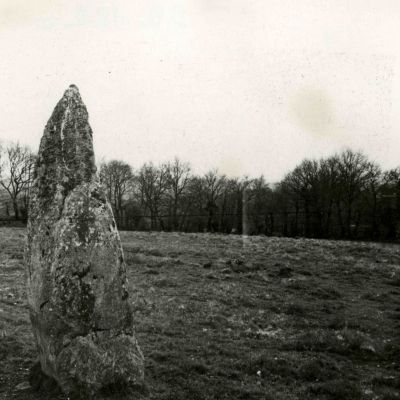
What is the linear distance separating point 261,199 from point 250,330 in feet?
246

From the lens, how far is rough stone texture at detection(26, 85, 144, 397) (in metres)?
6.24

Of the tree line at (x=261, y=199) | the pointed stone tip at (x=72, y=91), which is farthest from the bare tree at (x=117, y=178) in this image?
the pointed stone tip at (x=72, y=91)

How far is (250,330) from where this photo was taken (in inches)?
404

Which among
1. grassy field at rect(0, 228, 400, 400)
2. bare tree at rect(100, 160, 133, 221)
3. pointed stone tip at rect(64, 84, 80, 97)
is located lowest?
grassy field at rect(0, 228, 400, 400)

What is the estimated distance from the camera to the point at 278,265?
66.0 feet

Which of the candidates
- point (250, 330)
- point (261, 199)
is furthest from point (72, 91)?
point (261, 199)

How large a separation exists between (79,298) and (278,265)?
1484cm

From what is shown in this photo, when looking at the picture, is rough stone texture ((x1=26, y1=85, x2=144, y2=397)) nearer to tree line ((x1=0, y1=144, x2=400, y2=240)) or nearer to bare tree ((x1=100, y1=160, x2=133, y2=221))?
tree line ((x1=0, y1=144, x2=400, y2=240))

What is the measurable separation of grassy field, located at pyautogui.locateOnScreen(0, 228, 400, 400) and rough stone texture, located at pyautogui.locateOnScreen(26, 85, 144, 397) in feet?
1.80

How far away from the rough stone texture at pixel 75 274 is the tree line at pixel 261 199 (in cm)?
4394

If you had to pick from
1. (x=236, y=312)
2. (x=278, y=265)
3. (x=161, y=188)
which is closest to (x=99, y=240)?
(x=236, y=312)

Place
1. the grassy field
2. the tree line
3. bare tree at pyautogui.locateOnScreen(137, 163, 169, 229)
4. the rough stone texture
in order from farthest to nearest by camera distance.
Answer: bare tree at pyautogui.locateOnScreen(137, 163, 169, 229)
the tree line
the grassy field
the rough stone texture

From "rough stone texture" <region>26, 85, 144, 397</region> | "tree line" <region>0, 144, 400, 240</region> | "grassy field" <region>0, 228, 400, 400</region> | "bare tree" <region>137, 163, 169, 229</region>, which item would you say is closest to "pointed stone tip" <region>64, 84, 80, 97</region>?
"rough stone texture" <region>26, 85, 144, 397</region>

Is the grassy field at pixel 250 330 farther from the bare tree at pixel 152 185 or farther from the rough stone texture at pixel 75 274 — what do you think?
the bare tree at pixel 152 185
